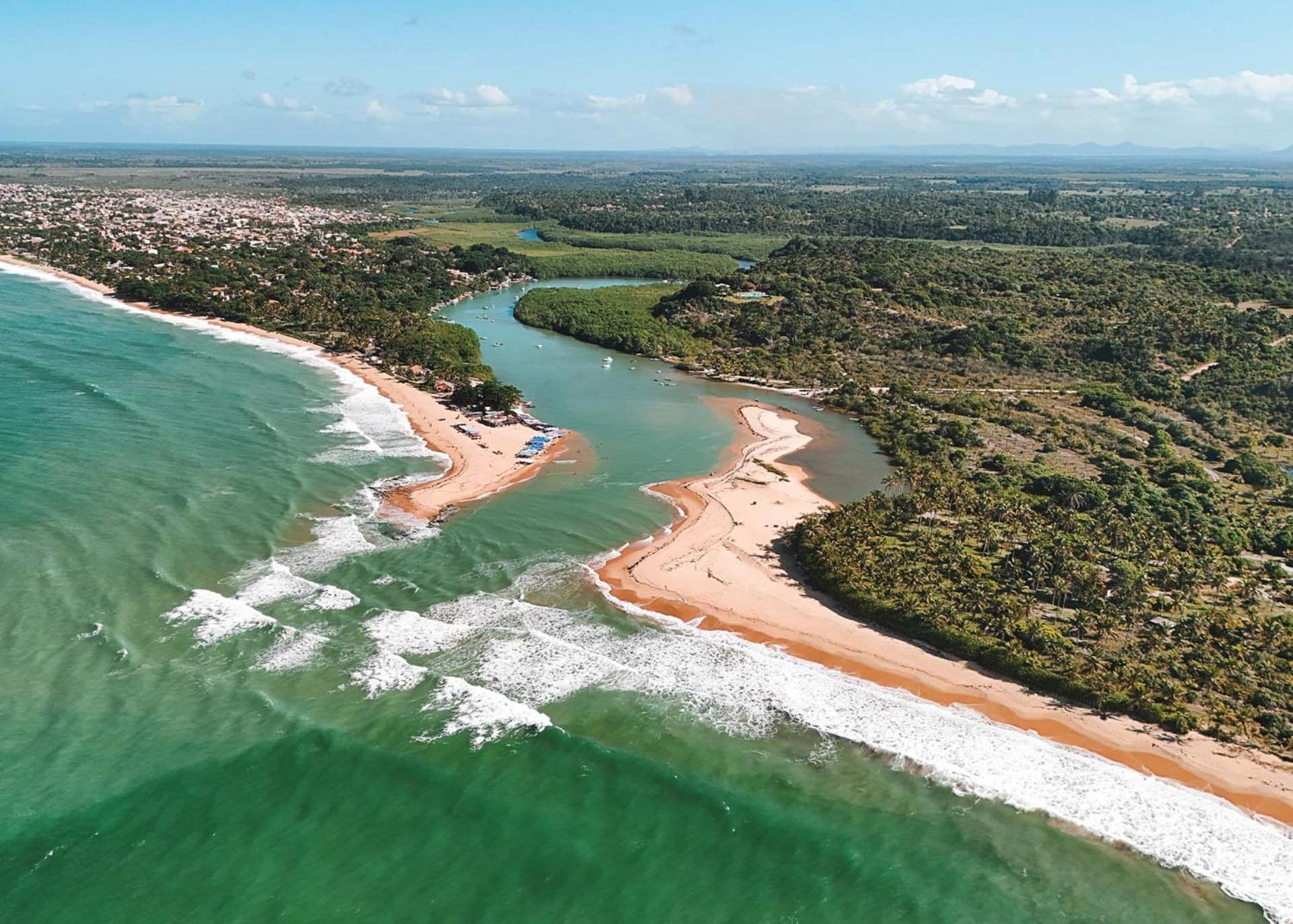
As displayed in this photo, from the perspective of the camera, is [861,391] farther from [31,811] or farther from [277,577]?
[31,811]

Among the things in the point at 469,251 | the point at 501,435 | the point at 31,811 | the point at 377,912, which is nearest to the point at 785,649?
the point at 377,912

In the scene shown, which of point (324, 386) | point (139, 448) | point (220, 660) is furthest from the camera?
point (324, 386)

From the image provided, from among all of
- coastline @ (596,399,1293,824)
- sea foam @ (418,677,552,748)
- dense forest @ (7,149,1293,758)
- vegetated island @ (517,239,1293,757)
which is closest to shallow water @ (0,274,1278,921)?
sea foam @ (418,677,552,748)

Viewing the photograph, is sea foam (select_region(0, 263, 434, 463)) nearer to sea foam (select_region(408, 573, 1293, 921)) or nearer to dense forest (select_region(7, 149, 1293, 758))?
dense forest (select_region(7, 149, 1293, 758))

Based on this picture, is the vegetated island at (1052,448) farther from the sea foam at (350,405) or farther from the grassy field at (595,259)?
the sea foam at (350,405)

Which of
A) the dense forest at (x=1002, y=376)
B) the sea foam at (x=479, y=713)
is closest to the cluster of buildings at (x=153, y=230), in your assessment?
the dense forest at (x=1002, y=376)
